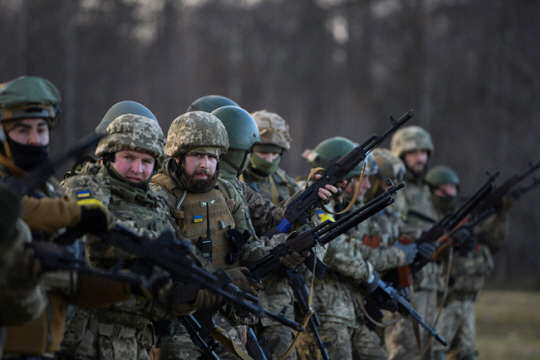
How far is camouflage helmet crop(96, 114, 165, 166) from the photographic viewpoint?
401 centimetres

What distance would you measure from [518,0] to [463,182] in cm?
648

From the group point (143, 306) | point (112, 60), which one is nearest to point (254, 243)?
point (143, 306)

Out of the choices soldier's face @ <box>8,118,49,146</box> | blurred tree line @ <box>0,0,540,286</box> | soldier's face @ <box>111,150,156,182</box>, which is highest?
blurred tree line @ <box>0,0,540,286</box>

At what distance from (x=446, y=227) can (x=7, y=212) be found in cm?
671

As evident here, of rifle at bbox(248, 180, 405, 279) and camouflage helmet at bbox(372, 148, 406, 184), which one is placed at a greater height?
camouflage helmet at bbox(372, 148, 406, 184)

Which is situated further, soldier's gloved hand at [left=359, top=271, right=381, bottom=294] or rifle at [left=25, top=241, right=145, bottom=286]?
soldier's gloved hand at [left=359, top=271, right=381, bottom=294]

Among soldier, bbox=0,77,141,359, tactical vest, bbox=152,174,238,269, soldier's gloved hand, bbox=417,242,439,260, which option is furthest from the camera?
soldier's gloved hand, bbox=417,242,439,260

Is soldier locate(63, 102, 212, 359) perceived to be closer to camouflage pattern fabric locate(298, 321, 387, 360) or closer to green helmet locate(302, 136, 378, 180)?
camouflage pattern fabric locate(298, 321, 387, 360)

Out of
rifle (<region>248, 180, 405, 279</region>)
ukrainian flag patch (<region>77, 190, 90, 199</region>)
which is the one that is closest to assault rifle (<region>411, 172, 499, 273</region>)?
rifle (<region>248, 180, 405, 279</region>)

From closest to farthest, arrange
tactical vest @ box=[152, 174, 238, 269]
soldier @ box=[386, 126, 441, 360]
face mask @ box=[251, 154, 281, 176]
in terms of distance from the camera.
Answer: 1. tactical vest @ box=[152, 174, 238, 269]
2. face mask @ box=[251, 154, 281, 176]
3. soldier @ box=[386, 126, 441, 360]

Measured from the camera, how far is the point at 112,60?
18.1 meters

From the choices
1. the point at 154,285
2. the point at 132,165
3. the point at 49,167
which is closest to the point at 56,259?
the point at 49,167

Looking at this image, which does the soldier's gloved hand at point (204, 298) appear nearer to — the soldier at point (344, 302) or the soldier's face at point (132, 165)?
the soldier's face at point (132, 165)

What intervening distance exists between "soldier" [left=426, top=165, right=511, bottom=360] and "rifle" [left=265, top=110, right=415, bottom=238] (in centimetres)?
332
